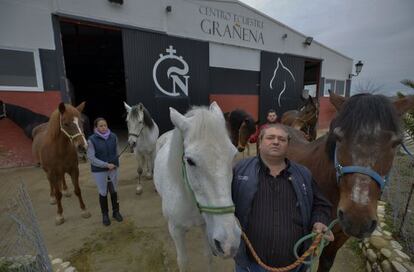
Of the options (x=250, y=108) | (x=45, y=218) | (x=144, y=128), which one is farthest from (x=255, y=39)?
(x=45, y=218)

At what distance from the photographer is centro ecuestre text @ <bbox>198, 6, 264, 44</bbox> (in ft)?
30.0

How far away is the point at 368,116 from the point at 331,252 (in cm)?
Answer: 145

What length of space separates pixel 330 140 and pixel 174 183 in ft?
4.40

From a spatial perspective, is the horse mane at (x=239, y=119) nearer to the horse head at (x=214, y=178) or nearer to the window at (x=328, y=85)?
Answer: the horse head at (x=214, y=178)

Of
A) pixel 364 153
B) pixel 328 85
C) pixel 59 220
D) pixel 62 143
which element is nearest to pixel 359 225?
pixel 364 153

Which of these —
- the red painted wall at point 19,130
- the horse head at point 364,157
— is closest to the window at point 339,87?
the horse head at point 364,157

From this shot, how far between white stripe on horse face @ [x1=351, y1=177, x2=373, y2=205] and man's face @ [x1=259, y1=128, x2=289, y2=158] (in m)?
0.44

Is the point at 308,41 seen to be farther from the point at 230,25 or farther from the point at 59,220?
the point at 59,220

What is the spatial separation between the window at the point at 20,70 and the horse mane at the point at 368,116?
7.63m

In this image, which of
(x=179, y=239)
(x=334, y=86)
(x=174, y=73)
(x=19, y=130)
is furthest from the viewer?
(x=334, y=86)

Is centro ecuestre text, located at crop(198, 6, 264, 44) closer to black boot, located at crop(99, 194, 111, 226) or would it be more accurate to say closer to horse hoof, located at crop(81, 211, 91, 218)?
black boot, located at crop(99, 194, 111, 226)

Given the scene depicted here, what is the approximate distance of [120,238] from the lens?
320 cm

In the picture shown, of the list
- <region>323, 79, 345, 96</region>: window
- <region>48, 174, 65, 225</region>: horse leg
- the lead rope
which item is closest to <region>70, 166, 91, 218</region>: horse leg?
<region>48, 174, 65, 225</region>: horse leg

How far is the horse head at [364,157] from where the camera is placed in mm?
1209
